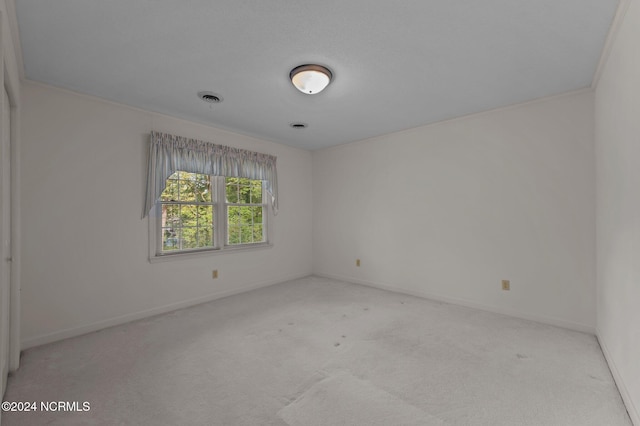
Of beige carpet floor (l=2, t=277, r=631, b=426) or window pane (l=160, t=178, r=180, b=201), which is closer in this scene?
beige carpet floor (l=2, t=277, r=631, b=426)

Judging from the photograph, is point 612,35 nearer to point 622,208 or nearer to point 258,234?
point 622,208

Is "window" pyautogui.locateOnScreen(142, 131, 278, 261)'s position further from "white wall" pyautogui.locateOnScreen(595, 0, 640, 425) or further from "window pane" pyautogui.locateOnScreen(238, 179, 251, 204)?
"white wall" pyautogui.locateOnScreen(595, 0, 640, 425)

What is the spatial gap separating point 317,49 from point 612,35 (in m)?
2.01

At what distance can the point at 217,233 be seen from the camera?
13.6 feet

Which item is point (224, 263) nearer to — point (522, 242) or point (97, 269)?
point (97, 269)

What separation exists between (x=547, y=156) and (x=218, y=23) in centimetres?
333

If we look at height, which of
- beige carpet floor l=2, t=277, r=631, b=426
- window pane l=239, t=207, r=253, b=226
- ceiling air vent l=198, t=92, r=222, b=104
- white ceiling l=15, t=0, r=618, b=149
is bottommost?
beige carpet floor l=2, t=277, r=631, b=426

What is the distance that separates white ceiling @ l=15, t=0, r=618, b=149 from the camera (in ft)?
5.79

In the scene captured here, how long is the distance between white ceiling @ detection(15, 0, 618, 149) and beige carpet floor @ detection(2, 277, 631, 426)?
7.76ft

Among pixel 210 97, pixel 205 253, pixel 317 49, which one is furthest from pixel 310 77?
pixel 205 253

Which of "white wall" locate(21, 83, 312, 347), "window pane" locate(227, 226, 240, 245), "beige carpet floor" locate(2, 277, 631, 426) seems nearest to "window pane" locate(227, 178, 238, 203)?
"window pane" locate(227, 226, 240, 245)

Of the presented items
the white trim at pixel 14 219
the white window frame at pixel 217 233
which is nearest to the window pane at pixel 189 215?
the white window frame at pixel 217 233

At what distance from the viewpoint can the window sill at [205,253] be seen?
3506 millimetres

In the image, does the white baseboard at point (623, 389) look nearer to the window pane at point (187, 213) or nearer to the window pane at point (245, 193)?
the window pane at point (187, 213)
